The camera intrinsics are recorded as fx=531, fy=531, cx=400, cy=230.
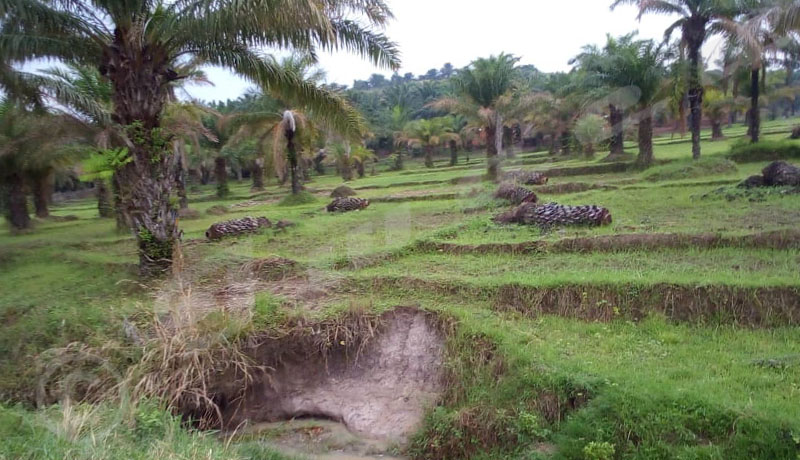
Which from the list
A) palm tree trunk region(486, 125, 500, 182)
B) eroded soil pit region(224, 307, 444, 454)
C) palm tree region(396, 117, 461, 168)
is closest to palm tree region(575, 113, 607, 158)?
palm tree trunk region(486, 125, 500, 182)

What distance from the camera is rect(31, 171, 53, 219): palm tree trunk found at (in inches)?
733

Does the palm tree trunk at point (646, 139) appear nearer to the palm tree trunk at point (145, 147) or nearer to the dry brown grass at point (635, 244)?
the dry brown grass at point (635, 244)

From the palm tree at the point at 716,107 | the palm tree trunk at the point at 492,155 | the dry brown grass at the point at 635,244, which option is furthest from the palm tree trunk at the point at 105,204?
the palm tree at the point at 716,107

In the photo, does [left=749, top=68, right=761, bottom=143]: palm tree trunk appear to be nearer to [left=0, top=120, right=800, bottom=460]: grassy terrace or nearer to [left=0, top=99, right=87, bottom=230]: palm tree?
[left=0, top=120, right=800, bottom=460]: grassy terrace

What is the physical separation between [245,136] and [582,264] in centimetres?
1820

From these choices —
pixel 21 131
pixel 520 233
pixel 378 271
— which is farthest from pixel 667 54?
pixel 21 131

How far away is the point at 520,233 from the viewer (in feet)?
33.3

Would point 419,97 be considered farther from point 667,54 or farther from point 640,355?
point 640,355

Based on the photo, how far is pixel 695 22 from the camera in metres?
18.5

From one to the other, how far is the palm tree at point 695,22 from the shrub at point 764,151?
1.57 m

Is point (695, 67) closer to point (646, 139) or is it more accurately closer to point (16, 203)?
point (646, 139)

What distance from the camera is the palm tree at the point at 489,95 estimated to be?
73.4 ft

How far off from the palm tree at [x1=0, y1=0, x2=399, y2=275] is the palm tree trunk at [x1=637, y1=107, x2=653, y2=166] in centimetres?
1392

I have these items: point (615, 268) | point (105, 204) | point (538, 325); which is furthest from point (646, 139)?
point (105, 204)
